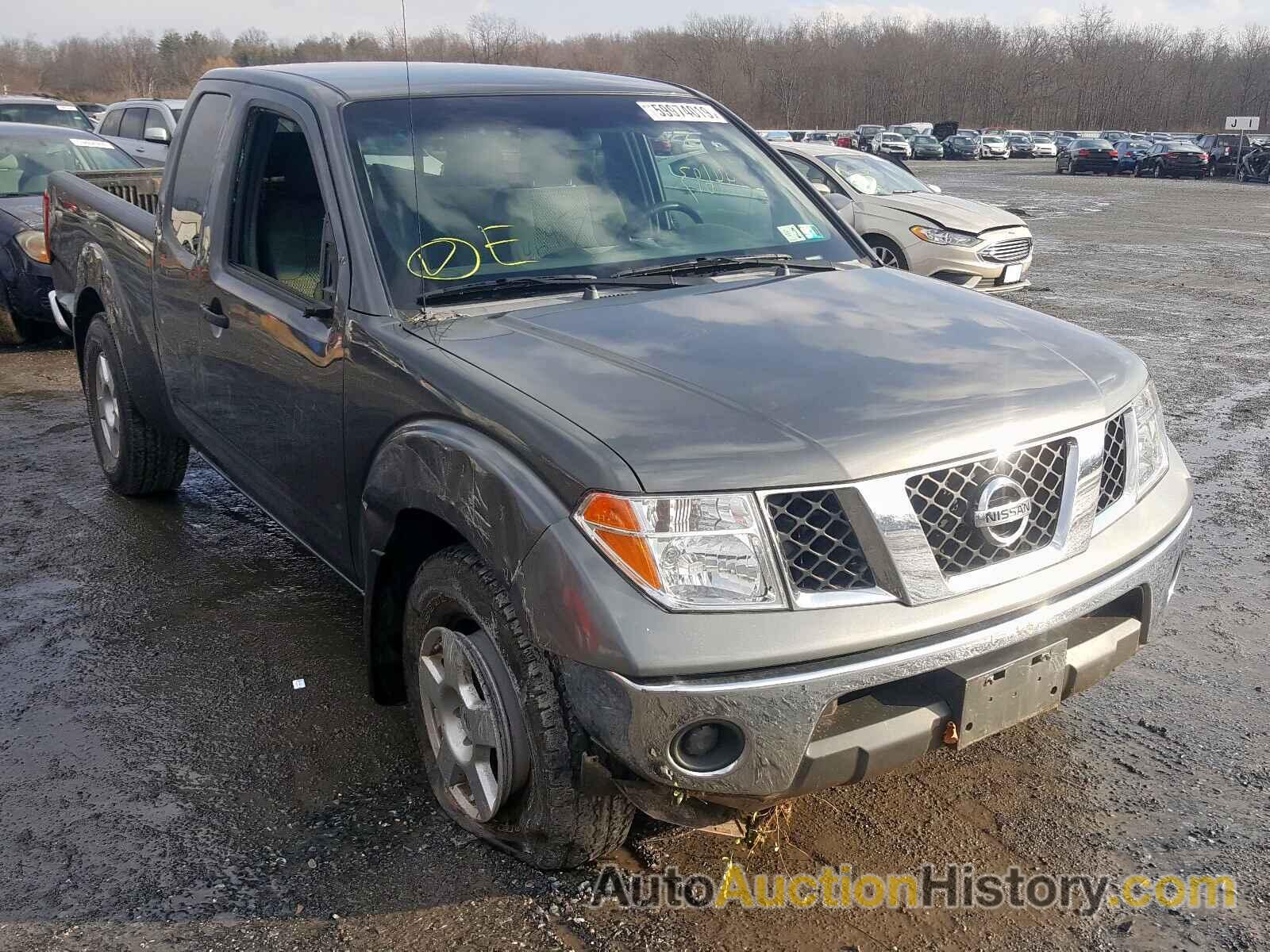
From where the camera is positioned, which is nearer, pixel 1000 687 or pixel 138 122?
pixel 1000 687

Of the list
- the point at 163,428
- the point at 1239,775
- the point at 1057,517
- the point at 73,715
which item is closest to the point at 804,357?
the point at 1057,517

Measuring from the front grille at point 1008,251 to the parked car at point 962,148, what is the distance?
48324mm

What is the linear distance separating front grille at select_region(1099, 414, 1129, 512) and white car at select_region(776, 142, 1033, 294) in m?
7.86

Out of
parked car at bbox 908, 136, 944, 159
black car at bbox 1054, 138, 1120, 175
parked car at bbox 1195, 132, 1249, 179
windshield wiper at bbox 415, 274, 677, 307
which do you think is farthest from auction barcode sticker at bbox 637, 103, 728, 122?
parked car at bbox 908, 136, 944, 159

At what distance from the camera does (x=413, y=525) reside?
2889 millimetres

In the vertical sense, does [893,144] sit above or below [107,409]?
above

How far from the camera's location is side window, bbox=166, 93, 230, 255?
4039mm

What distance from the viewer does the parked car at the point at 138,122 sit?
15859mm

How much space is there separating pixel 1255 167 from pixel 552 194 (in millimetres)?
42206

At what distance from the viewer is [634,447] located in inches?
89.8

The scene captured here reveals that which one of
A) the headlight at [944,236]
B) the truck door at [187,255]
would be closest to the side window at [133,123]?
the headlight at [944,236]

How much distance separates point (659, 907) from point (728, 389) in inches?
47.8

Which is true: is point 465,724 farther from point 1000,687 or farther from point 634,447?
point 1000,687

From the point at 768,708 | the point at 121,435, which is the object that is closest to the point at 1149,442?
the point at 768,708
